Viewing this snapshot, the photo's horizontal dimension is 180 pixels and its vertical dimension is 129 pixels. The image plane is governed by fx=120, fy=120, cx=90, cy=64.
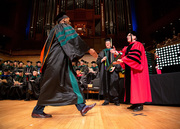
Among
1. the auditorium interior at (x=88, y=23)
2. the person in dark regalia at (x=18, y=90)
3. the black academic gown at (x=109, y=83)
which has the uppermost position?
the auditorium interior at (x=88, y=23)

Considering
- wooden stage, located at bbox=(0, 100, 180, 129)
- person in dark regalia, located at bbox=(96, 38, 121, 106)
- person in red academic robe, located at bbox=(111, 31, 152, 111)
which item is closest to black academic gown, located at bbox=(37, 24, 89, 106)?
wooden stage, located at bbox=(0, 100, 180, 129)

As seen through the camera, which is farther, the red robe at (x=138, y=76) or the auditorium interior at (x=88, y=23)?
the auditorium interior at (x=88, y=23)

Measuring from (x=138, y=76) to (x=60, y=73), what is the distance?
1.58 metres

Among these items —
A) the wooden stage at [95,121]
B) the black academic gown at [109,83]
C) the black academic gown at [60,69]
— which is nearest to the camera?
the wooden stage at [95,121]

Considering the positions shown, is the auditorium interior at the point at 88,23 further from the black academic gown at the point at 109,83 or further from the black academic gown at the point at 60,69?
the black academic gown at the point at 60,69

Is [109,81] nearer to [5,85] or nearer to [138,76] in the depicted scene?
[138,76]

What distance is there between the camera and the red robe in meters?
2.38

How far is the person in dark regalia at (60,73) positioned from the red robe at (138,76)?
1.01 metres

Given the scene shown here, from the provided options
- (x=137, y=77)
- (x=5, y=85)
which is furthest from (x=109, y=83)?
(x=5, y=85)

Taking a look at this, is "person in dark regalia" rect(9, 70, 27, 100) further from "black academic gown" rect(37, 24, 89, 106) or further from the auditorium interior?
"black academic gown" rect(37, 24, 89, 106)

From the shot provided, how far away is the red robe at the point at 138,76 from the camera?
238 centimetres

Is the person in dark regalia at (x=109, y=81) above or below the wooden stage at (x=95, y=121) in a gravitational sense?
above

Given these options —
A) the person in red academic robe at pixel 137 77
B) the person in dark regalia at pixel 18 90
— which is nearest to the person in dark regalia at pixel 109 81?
the person in red academic robe at pixel 137 77

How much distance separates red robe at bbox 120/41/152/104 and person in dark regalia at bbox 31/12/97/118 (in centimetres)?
101
